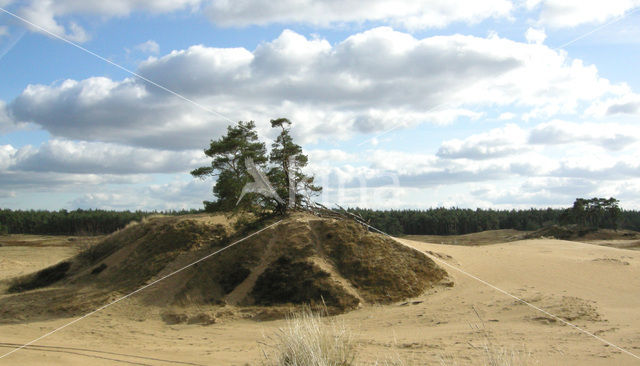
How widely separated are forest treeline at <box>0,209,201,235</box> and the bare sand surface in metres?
54.8

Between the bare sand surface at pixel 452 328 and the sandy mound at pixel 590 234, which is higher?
the sandy mound at pixel 590 234

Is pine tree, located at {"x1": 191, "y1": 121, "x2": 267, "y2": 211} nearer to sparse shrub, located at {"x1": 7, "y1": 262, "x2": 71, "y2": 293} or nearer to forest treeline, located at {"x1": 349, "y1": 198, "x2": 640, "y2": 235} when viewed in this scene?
sparse shrub, located at {"x1": 7, "y1": 262, "x2": 71, "y2": 293}

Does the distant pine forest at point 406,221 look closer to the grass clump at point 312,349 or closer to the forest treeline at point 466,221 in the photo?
the forest treeline at point 466,221

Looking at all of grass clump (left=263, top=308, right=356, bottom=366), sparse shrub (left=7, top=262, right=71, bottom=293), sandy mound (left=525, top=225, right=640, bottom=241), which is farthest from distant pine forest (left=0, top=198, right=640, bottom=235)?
grass clump (left=263, top=308, right=356, bottom=366)

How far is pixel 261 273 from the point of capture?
14.5 m

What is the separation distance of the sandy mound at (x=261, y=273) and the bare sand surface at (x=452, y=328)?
0.76m

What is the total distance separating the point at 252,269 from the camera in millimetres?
14773

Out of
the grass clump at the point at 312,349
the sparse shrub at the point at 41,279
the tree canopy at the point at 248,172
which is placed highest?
the tree canopy at the point at 248,172

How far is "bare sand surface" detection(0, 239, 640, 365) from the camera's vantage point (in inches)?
320

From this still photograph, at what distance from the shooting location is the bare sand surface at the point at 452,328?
26.7 feet

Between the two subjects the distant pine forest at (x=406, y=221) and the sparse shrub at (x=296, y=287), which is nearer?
the sparse shrub at (x=296, y=287)

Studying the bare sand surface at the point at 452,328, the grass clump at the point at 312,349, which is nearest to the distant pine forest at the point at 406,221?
the bare sand surface at the point at 452,328

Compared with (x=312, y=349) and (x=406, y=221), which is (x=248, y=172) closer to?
(x=312, y=349)

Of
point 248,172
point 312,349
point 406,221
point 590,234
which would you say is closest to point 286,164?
point 248,172
